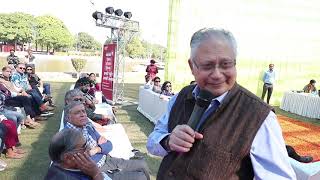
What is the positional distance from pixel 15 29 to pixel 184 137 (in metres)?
77.2

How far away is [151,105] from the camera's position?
8.44 m

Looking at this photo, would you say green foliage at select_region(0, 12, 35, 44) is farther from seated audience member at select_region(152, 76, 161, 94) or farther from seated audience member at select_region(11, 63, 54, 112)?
seated audience member at select_region(152, 76, 161, 94)

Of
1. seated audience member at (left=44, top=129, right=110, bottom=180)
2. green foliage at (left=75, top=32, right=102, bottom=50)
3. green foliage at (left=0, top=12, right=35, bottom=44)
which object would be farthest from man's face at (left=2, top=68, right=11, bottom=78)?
green foliage at (left=75, top=32, right=102, bottom=50)

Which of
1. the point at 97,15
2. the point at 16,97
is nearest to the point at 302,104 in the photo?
the point at 97,15

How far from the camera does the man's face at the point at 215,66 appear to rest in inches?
40.9

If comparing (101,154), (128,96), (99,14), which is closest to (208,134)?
(101,154)

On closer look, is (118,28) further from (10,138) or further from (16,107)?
(10,138)

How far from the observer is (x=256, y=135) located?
3.22ft

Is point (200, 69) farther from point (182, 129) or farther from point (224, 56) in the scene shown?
point (182, 129)

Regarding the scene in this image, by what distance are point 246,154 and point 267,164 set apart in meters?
0.06

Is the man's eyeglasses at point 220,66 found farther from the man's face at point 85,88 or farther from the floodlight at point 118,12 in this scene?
the floodlight at point 118,12

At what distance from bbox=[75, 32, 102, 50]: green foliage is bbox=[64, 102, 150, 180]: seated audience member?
345 ft

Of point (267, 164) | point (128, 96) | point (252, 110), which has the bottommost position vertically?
point (128, 96)

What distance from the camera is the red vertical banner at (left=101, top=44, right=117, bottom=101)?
33.0 ft
